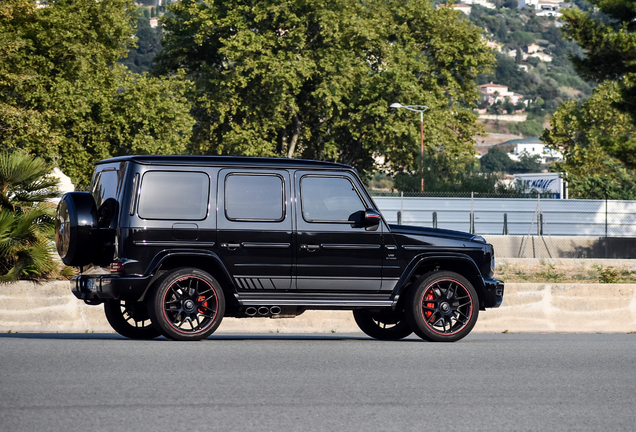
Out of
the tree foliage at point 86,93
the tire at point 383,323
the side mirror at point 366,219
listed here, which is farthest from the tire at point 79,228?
the tree foliage at point 86,93

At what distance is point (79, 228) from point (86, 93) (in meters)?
37.1

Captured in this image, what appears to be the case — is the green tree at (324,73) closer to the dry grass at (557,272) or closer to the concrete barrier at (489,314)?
the dry grass at (557,272)

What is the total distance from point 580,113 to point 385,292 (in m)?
A: 64.3

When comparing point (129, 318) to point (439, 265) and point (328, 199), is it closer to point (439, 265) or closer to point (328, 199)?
point (328, 199)

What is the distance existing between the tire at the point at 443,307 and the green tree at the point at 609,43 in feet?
67.9

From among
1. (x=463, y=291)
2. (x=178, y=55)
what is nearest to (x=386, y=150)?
(x=178, y=55)

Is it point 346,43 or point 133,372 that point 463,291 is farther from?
point 346,43

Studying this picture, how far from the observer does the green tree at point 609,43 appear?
97.1ft

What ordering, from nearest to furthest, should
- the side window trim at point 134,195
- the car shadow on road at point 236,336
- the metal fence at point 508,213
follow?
the side window trim at point 134,195 → the car shadow on road at point 236,336 → the metal fence at point 508,213

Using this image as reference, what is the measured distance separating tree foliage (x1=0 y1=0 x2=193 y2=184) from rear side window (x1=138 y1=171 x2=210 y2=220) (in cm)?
3302

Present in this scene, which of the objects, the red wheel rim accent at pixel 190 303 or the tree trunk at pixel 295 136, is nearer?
the red wheel rim accent at pixel 190 303

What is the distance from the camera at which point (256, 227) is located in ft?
33.7

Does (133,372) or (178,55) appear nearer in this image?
(133,372)

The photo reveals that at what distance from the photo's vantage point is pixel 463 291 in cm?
1071
